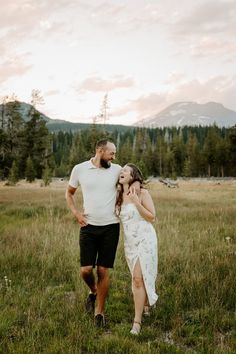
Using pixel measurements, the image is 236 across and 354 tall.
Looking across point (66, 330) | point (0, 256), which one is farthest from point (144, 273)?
point (0, 256)

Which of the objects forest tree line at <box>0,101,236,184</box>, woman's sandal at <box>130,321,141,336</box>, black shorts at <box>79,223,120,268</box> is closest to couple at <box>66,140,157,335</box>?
black shorts at <box>79,223,120,268</box>

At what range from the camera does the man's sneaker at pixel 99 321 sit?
17.1 feet

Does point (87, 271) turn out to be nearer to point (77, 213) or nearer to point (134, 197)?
point (77, 213)

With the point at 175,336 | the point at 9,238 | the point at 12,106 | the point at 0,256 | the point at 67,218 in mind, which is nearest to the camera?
the point at 175,336

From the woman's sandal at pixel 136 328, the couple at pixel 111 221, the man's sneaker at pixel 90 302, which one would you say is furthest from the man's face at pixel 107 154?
the woman's sandal at pixel 136 328

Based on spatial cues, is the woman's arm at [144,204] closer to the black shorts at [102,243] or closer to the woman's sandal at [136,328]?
the black shorts at [102,243]

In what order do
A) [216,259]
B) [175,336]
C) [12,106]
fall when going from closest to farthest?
[175,336]
[216,259]
[12,106]

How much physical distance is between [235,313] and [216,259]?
6.26ft

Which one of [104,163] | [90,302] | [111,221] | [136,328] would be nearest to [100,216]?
[111,221]

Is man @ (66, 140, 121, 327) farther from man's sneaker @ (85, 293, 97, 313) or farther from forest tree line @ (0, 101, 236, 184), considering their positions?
forest tree line @ (0, 101, 236, 184)

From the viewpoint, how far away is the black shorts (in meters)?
5.46

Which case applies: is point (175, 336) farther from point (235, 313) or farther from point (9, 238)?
point (9, 238)

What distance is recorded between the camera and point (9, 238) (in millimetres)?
9828

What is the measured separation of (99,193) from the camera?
214 inches
